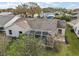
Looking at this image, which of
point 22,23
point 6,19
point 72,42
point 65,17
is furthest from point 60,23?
point 6,19

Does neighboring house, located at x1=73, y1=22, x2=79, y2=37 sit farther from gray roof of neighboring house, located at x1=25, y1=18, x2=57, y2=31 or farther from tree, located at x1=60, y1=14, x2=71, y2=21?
gray roof of neighboring house, located at x1=25, y1=18, x2=57, y2=31

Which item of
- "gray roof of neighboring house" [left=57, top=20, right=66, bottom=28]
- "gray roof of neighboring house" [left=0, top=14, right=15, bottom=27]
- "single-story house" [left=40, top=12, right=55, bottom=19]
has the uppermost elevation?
"single-story house" [left=40, top=12, right=55, bottom=19]

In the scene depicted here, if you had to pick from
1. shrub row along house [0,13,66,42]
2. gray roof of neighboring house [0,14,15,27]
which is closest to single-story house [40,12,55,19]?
shrub row along house [0,13,66,42]

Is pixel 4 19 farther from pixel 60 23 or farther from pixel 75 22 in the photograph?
pixel 75 22

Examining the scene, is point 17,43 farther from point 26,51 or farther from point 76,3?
point 76,3

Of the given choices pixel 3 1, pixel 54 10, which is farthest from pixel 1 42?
pixel 54 10

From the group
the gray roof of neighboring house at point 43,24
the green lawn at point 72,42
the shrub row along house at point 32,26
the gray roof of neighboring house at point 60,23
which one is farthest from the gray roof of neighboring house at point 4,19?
the green lawn at point 72,42

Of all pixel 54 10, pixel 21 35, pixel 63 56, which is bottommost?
pixel 63 56

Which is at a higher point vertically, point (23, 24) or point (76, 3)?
point (76, 3)
